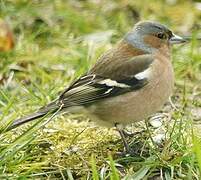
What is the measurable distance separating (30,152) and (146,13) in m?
3.65

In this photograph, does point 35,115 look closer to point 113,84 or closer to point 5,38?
point 113,84

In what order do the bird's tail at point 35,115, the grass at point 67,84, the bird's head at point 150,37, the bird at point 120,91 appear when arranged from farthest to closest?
the bird's head at point 150,37 → the bird at point 120,91 → the bird's tail at point 35,115 → the grass at point 67,84

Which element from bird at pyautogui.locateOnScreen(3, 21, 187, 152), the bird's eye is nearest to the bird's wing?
bird at pyautogui.locateOnScreen(3, 21, 187, 152)

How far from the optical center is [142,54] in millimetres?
4672

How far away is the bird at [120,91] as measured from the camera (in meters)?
4.39

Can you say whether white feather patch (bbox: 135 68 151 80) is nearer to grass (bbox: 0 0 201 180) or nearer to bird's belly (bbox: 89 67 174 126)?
bird's belly (bbox: 89 67 174 126)

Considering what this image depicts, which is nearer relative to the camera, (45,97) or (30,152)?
(30,152)

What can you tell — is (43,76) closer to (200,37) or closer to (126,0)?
(200,37)

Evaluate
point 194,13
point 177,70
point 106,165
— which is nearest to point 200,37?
point 177,70

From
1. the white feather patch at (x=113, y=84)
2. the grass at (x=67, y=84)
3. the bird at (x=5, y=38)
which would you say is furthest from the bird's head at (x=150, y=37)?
the bird at (x=5, y=38)

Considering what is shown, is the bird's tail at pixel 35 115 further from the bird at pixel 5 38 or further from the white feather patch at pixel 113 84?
the bird at pixel 5 38

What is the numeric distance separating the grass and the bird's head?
1.69ft

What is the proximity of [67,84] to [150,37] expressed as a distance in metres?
1.15

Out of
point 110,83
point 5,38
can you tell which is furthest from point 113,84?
point 5,38
